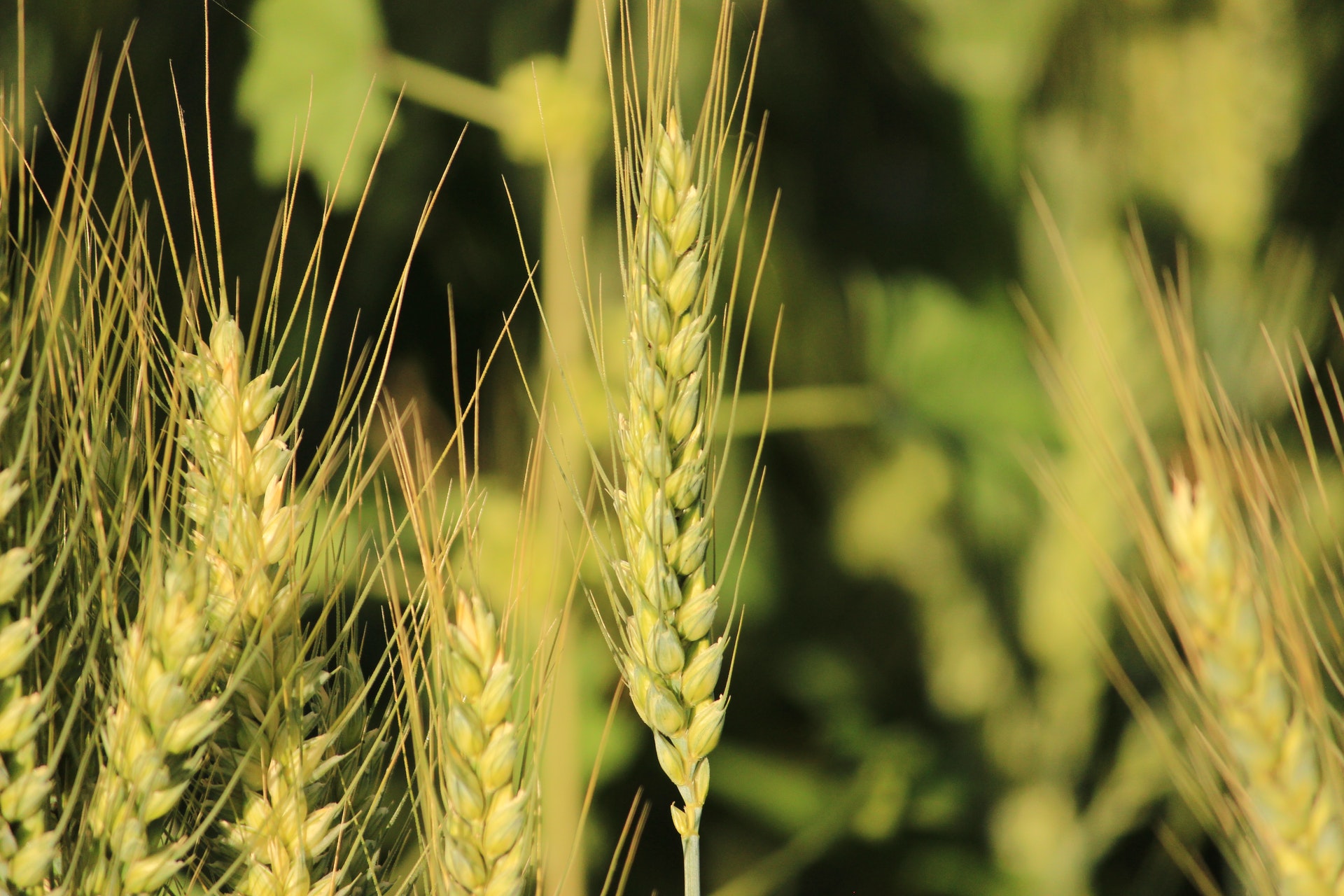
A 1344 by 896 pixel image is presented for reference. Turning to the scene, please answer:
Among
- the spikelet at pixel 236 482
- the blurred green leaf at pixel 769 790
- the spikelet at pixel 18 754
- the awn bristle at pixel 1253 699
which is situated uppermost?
the awn bristle at pixel 1253 699

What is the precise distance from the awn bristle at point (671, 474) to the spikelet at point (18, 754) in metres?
0.17

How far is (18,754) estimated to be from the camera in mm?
279

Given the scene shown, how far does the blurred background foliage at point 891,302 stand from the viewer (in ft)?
1.82

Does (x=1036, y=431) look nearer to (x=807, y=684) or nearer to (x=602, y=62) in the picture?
(x=807, y=684)

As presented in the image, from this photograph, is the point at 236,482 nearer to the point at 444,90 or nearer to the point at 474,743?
the point at 474,743

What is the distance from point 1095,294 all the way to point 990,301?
0.07 meters

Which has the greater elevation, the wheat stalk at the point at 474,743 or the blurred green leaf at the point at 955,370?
the blurred green leaf at the point at 955,370

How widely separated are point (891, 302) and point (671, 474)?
14.0 inches

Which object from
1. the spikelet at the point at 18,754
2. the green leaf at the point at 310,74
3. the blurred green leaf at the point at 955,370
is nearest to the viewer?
the spikelet at the point at 18,754

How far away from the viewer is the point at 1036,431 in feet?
2.09

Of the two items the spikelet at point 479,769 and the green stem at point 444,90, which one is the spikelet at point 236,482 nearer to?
the spikelet at point 479,769

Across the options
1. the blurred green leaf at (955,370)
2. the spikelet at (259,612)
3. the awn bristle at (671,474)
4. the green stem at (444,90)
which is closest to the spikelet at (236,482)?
the spikelet at (259,612)

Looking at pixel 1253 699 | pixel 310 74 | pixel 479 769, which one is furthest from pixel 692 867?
pixel 310 74

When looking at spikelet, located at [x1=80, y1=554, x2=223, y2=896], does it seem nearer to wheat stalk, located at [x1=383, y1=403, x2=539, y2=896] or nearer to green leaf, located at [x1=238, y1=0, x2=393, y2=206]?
wheat stalk, located at [x1=383, y1=403, x2=539, y2=896]
